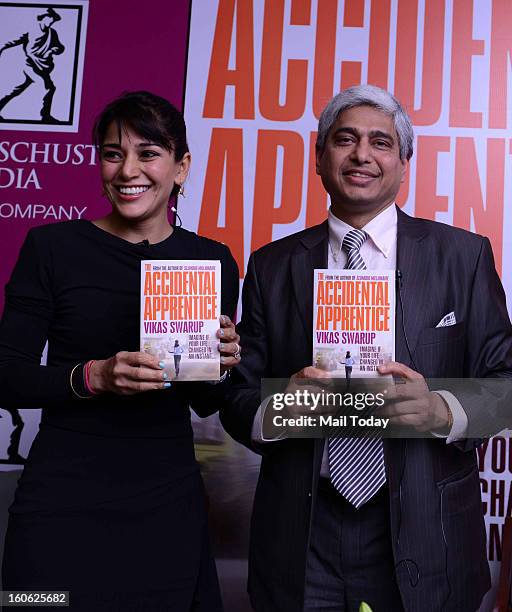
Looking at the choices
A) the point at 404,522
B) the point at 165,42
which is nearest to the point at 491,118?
the point at 165,42

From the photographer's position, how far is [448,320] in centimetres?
165

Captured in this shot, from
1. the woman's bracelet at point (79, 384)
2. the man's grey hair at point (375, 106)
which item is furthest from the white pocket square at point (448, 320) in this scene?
the woman's bracelet at point (79, 384)

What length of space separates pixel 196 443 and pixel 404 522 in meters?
1.48

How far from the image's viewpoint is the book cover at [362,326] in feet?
4.89

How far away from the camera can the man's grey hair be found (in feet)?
5.79

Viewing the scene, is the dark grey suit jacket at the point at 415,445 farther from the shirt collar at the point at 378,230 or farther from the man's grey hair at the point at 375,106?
the man's grey hair at the point at 375,106

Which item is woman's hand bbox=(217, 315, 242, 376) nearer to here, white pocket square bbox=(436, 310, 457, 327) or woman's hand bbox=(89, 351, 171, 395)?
woman's hand bbox=(89, 351, 171, 395)

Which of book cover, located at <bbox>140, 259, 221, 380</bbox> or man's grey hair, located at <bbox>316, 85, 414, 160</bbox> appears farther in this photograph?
man's grey hair, located at <bbox>316, 85, 414, 160</bbox>

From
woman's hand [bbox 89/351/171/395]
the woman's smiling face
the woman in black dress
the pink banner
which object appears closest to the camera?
woman's hand [bbox 89/351/171/395]

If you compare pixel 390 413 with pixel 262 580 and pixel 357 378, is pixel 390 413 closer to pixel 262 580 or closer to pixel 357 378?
pixel 357 378

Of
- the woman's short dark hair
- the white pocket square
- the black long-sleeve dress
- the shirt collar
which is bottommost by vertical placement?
the black long-sleeve dress

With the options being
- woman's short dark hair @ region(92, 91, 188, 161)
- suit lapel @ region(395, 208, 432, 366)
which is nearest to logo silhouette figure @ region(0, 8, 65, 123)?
woman's short dark hair @ region(92, 91, 188, 161)

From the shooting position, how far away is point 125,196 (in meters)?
1.69

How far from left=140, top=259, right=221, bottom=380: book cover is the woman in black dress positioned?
0.06 m
